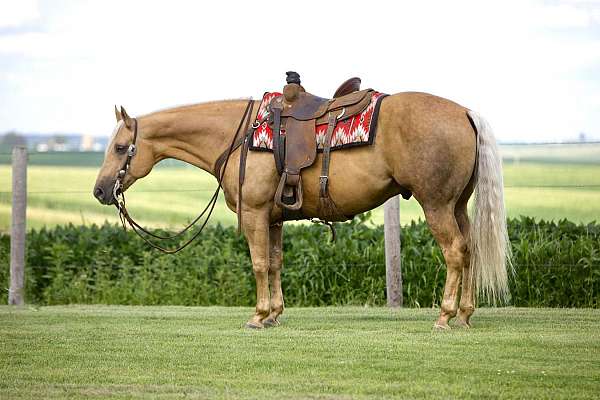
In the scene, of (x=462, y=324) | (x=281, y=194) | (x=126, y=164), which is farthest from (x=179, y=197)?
(x=462, y=324)

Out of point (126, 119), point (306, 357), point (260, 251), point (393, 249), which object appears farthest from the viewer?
point (393, 249)

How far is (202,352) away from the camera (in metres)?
8.02

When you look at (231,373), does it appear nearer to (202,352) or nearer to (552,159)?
(202,352)

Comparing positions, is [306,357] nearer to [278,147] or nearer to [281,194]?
[281,194]

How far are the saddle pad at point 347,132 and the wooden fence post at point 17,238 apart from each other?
4.41m

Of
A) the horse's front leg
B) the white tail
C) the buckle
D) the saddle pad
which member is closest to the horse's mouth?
the buckle

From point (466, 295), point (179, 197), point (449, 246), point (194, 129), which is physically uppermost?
point (179, 197)

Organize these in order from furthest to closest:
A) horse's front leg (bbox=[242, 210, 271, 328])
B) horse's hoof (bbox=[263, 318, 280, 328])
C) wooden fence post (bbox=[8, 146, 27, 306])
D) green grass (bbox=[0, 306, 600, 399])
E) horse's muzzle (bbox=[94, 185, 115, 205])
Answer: wooden fence post (bbox=[8, 146, 27, 306]), horse's muzzle (bbox=[94, 185, 115, 205]), horse's hoof (bbox=[263, 318, 280, 328]), horse's front leg (bbox=[242, 210, 271, 328]), green grass (bbox=[0, 306, 600, 399])

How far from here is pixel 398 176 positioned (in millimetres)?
8945

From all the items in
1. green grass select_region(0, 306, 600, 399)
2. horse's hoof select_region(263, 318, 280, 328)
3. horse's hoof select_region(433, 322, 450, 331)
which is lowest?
green grass select_region(0, 306, 600, 399)

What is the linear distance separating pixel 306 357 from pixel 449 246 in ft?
5.89

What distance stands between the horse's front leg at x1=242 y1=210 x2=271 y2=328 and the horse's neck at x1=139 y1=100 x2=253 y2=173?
2.40 feet

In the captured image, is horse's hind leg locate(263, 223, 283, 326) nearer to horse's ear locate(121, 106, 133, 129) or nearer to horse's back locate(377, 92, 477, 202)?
horse's back locate(377, 92, 477, 202)

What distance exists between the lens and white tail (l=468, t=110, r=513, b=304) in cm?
880
